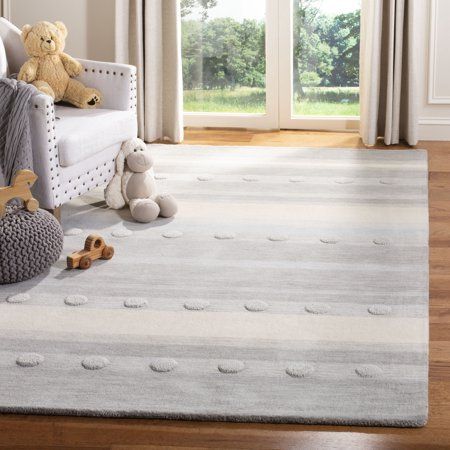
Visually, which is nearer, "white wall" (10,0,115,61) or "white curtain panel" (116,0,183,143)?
"white curtain panel" (116,0,183,143)

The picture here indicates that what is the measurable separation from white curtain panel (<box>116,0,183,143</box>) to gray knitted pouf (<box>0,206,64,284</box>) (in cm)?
216

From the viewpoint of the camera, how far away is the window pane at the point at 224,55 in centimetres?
527

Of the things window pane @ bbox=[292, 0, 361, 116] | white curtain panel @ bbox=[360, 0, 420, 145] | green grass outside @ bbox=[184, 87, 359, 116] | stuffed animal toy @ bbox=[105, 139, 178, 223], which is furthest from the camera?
green grass outside @ bbox=[184, 87, 359, 116]

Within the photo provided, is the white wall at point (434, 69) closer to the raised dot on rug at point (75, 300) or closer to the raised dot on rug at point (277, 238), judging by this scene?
the raised dot on rug at point (277, 238)

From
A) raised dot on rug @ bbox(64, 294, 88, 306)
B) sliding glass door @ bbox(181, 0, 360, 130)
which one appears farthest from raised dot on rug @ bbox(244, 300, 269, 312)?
sliding glass door @ bbox(181, 0, 360, 130)

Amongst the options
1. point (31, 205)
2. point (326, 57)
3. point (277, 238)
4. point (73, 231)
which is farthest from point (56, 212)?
point (326, 57)

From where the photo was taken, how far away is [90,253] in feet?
10.3

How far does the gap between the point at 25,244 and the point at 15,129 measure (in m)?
0.59

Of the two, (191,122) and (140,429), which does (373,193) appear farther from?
(140,429)

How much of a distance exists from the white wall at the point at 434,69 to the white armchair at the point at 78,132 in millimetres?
1770

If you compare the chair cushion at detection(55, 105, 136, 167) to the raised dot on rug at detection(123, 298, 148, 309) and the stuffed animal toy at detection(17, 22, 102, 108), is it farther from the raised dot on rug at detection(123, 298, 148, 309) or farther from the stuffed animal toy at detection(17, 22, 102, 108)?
the raised dot on rug at detection(123, 298, 148, 309)

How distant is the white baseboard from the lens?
508cm

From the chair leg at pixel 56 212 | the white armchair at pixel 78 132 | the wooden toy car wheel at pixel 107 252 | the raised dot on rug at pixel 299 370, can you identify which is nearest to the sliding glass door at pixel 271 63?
the white armchair at pixel 78 132

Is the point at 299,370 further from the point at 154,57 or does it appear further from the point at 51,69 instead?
the point at 154,57
